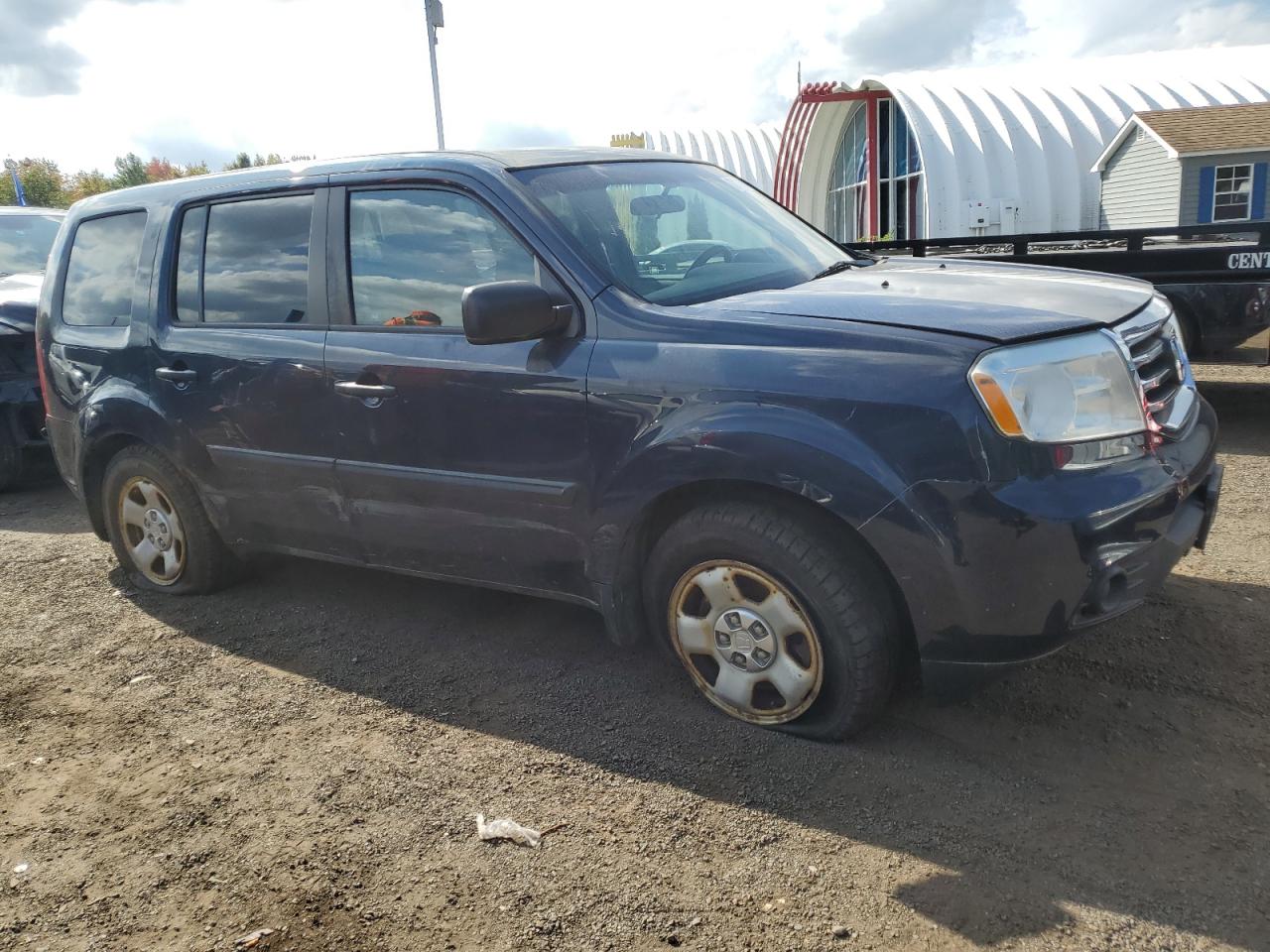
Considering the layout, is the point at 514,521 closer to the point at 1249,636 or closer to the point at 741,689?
the point at 741,689

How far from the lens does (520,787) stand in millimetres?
3102

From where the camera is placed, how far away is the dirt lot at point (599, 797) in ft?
8.14

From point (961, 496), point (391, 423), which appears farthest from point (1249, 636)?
point (391, 423)

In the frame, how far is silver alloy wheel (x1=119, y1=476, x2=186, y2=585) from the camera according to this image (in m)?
4.75

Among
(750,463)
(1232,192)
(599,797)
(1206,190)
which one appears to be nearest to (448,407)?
(750,463)

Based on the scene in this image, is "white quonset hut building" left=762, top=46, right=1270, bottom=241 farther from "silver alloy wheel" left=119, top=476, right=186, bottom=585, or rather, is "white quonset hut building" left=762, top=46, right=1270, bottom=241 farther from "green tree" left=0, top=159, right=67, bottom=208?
"green tree" left=0, top=159, right=67, bottom=208

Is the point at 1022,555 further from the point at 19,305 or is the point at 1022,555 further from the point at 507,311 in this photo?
the point at 19,305

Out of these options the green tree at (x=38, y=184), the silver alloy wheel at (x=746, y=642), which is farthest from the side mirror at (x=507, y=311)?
the green tree at (x=38, y=184)

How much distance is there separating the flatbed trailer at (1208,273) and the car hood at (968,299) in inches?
131

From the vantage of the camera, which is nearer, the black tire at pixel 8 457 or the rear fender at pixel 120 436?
the rear fender at pixel 120 436

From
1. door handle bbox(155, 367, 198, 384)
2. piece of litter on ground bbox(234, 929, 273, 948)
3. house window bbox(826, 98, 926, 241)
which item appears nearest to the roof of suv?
door handle bbox(155, 367, 198, 384)

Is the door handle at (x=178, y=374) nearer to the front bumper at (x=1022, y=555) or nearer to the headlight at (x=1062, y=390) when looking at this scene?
the front bumper at (x=1022, y=555)

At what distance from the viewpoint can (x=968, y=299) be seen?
3074 mm

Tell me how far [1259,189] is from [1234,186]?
65 centimetres
